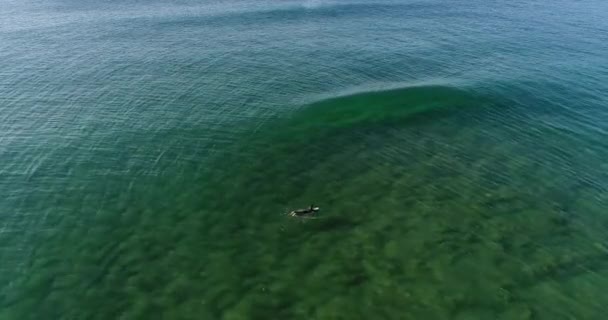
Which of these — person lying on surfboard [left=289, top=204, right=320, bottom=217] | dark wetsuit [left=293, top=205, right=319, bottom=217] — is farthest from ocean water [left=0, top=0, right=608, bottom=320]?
dark wetsuit [left=293, top=205, right=319, bottom=217]

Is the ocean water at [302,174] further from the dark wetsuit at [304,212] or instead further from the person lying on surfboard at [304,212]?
the dark wetsuit at [304,212]

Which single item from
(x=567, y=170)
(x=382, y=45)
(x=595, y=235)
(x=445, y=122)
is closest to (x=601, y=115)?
(x=567, y=170)

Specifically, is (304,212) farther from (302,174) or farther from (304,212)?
(302,174)

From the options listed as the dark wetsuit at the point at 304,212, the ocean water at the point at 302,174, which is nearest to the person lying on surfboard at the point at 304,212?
the dark wetsuit at the point at 304,212

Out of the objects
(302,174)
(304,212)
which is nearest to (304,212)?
(304,212)

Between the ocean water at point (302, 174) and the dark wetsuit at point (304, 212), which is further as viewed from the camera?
the dark wetsuit at point (304, 212)

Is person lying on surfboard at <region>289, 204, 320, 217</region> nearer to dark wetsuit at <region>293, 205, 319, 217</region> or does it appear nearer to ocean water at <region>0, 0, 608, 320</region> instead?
dark wetsuit at <region>293, 205, 319, 217</region>

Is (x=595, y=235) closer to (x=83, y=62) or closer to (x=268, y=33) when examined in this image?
(x=268, y=33)

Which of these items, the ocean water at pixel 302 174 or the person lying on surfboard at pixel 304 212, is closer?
the ocean water at pixel 302 174
